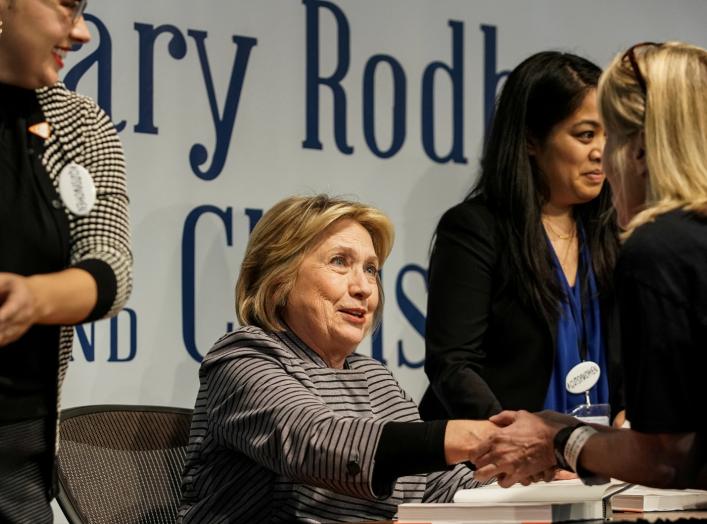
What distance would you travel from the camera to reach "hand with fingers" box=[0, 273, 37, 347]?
1.73 metres

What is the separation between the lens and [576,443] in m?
2.26

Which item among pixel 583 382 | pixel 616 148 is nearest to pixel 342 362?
pixel 583 382

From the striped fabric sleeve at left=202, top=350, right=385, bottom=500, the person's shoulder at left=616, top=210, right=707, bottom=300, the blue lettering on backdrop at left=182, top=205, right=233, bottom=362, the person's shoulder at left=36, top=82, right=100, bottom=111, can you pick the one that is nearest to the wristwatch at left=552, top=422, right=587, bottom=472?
the striped fabric sleeve at left=202, top=350, right=385, bottom=500

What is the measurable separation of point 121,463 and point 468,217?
109 centimetres

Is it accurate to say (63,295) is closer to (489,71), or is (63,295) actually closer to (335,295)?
(335,295)

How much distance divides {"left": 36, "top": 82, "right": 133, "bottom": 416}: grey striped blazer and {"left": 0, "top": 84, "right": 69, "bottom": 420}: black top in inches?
0.8

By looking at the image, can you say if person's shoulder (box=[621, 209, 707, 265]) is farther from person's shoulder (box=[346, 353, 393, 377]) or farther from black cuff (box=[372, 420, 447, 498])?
person's shoulder (box=[346, 353, 393, 377])

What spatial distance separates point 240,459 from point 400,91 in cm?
182

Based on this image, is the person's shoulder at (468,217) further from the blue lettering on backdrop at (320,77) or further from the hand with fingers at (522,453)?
the hand with fingers at (522,453)

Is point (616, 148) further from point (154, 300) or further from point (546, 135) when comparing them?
point (154, 300)

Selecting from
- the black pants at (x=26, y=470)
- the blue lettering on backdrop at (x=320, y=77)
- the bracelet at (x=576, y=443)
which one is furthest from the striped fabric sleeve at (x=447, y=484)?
the blue lettering on backdrop at (x=320, y=77)

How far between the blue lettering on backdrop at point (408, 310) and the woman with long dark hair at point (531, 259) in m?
0.68

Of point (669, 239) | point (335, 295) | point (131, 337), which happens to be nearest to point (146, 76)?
point (131, 337)

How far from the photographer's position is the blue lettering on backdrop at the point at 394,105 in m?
4.07
